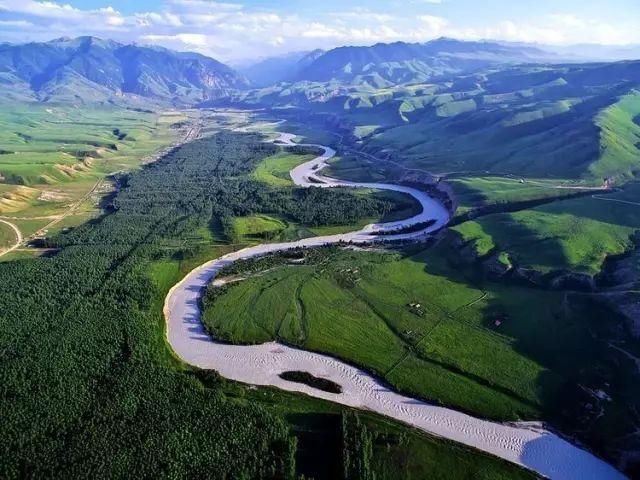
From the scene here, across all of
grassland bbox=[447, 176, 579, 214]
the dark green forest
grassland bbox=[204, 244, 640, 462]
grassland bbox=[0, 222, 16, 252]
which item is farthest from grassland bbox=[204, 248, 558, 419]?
grassland bbox=[0, 222, 16, 252]

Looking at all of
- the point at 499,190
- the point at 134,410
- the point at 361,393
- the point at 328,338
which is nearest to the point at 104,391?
the point at 134,410

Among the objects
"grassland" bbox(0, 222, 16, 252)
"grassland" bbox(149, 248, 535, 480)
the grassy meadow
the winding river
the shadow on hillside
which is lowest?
"grassland" bbox(0, 222, 16, 252)

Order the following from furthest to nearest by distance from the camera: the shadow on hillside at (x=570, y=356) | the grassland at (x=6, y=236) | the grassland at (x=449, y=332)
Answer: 1. the grassland at (x=6, y=236)
2. the grassland at (x=449, y=332)
3. the shadow on hillside at (x=570, y=356)

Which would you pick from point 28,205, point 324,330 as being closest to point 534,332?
point 324,330

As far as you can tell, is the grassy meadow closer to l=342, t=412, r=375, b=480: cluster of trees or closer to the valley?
the valley

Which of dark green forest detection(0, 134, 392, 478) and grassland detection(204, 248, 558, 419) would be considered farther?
grassland detection(204, 248, 558, 419)

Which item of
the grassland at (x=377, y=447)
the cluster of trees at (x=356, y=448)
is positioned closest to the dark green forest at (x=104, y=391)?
the grassland at (x=377, y=447)

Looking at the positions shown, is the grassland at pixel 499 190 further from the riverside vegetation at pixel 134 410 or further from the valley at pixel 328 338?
the riverside vegetation at pixel 134 410

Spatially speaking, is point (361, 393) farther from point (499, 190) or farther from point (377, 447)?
point (499, 190)

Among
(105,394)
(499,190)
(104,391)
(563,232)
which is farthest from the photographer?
(499,190)
